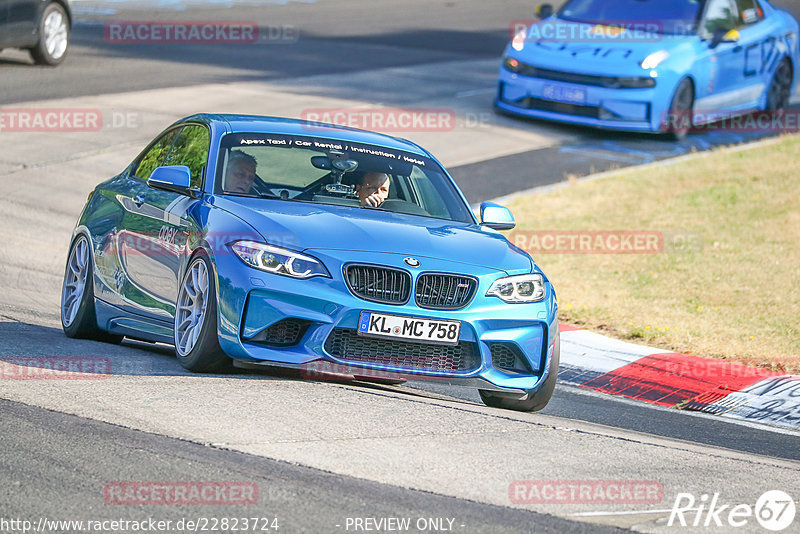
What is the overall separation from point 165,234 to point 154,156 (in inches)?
51.0

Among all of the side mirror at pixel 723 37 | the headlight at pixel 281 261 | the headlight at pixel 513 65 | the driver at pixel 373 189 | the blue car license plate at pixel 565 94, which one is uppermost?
the headlight at pixel 281 261

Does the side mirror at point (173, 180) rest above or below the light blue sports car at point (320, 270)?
above

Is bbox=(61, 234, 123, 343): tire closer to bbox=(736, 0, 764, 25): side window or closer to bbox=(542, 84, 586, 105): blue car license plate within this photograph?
bbox=(542, 84, 586, 105): blue car license plate

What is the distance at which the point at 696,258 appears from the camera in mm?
13273

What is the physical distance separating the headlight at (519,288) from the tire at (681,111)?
11.6 meters

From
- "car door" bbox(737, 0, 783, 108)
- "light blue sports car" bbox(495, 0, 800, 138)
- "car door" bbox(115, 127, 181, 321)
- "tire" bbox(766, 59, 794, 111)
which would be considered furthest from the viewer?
"tire" bbox(766, 59, 794, 111)

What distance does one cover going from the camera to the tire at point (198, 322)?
285 inches

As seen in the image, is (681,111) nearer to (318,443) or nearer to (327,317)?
(327,317)

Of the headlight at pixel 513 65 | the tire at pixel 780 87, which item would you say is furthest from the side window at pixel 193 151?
the tire at pixel 780 87

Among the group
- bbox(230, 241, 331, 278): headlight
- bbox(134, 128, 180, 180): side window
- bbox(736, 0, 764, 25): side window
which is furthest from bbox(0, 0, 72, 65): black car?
Result: bbox(230, 241, 331, 278): headlight

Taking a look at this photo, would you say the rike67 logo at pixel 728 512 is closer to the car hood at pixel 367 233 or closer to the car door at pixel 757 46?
the car hood at pixel 367 233

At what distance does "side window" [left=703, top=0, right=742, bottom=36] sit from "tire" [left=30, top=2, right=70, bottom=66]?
383 inches

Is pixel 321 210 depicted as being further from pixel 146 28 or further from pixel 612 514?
pixel 146 28

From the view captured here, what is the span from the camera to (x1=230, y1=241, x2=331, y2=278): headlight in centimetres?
711
